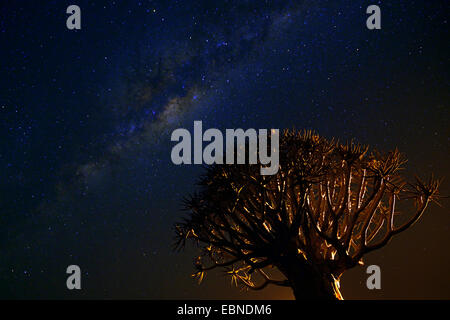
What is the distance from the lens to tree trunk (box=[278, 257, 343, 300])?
6.84 metres

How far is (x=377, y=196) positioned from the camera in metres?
7.32

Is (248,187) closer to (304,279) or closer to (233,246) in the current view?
(233,246)

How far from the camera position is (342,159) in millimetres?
7582

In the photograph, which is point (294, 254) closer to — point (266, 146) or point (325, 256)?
point (325, 256)

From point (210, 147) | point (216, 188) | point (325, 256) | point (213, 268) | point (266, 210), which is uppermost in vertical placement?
point (210, 147)

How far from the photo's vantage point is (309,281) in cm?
700

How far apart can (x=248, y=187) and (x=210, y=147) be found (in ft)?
6.08

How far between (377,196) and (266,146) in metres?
3.19

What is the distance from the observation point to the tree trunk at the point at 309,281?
6.84 m

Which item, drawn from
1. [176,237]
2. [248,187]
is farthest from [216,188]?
[176,237]
